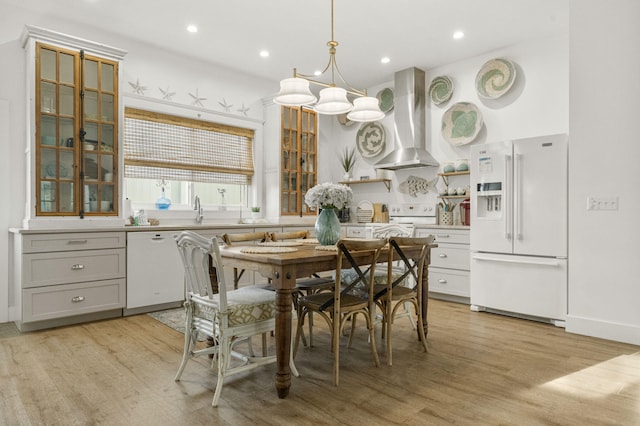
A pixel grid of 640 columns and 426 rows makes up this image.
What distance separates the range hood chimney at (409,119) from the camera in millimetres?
5398

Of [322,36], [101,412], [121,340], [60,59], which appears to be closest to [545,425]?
[101,412]

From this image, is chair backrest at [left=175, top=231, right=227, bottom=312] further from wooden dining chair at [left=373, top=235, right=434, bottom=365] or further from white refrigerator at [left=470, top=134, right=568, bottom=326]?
white refrigerator at [left=470, top=134, right=568, bottom=326]

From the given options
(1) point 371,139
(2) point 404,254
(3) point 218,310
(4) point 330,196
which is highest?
(1) point 371,139

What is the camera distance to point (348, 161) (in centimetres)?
639

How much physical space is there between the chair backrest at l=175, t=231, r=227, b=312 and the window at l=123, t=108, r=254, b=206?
2658 mm

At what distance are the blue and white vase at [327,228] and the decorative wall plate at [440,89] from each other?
3.21 metres

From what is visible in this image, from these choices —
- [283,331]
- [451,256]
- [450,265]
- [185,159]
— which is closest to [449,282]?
[450,265]

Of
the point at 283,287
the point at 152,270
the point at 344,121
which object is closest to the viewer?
the point at 283,287

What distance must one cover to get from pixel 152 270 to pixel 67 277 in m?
0.75

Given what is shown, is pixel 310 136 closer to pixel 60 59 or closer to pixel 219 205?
pixel 219 205

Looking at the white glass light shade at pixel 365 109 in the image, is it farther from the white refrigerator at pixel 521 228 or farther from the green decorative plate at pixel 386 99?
the green decorative plate at pixel 386 99

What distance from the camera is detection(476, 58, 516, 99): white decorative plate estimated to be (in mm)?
4742

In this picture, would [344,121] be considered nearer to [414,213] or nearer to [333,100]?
[414,213]

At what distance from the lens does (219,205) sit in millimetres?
5395
